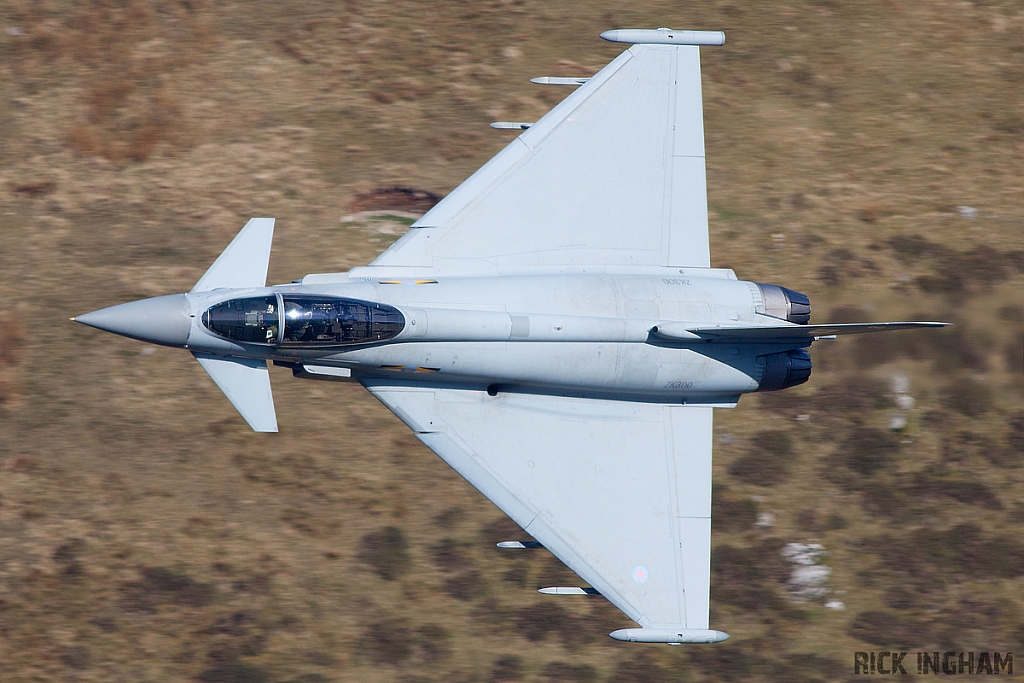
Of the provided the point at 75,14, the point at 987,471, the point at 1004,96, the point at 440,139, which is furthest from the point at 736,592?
the point at 75,14

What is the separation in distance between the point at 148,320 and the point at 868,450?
12.2 meters

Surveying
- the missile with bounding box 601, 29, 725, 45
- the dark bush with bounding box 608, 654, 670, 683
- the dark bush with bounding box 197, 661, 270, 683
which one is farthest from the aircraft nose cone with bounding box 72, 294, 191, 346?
the dark bush with bounding box 608, 654, 670, 683

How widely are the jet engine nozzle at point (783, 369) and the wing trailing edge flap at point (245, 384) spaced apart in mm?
6923

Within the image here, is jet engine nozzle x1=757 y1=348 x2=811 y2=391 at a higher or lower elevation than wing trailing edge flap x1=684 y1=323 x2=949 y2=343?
lower

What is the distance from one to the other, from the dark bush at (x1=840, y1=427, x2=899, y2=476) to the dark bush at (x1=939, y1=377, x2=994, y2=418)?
1268 mm

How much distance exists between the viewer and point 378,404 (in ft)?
57.9

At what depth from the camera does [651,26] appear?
20297 mm

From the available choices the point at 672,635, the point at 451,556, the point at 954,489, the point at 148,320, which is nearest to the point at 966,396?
the point at 954,489

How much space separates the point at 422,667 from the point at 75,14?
14.2 metres

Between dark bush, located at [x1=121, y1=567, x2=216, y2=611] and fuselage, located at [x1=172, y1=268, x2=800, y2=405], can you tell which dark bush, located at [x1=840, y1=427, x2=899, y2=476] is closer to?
fuselage, located at [x1=172, y1=268, x2=800, y2=405]

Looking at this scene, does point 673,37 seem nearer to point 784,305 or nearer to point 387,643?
point 784,305

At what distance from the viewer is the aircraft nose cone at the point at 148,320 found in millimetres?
12500

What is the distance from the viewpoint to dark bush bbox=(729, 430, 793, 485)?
1767cm

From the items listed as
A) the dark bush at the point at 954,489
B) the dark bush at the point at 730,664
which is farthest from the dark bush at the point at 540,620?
the dark bush at the point at 954,489
